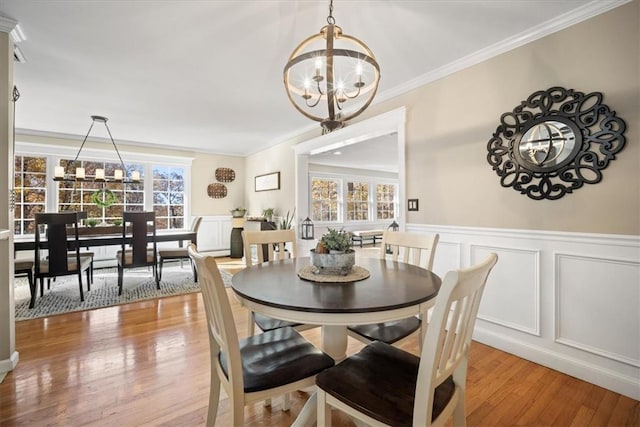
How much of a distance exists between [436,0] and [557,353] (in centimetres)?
246

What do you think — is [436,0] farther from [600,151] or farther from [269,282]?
[269,282]

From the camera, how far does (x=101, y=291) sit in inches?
150

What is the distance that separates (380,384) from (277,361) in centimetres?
43

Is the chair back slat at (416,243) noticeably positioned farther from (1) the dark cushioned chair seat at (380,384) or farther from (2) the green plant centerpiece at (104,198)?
(2) the green plant centerpiece at (104,198)

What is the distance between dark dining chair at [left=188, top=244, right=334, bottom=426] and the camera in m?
1.08

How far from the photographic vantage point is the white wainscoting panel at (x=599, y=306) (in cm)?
176

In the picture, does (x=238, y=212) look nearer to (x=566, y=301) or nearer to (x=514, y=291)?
(x=514, y=291)

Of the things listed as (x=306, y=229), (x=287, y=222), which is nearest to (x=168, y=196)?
(x=287, y=222)

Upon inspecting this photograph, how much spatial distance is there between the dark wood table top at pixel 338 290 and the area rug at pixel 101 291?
2.74 meters

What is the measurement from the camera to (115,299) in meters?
3.52

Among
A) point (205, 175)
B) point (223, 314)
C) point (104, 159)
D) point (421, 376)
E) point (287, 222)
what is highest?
point (104, 159)

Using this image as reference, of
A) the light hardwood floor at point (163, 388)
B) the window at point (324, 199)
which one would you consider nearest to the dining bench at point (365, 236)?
the window at point (324, 199)

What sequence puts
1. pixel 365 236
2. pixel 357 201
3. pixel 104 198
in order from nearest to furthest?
pixel 104 198
pixel 365 236
pixel 357 201

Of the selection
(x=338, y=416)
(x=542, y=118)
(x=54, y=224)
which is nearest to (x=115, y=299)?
(x=54, y=224)
